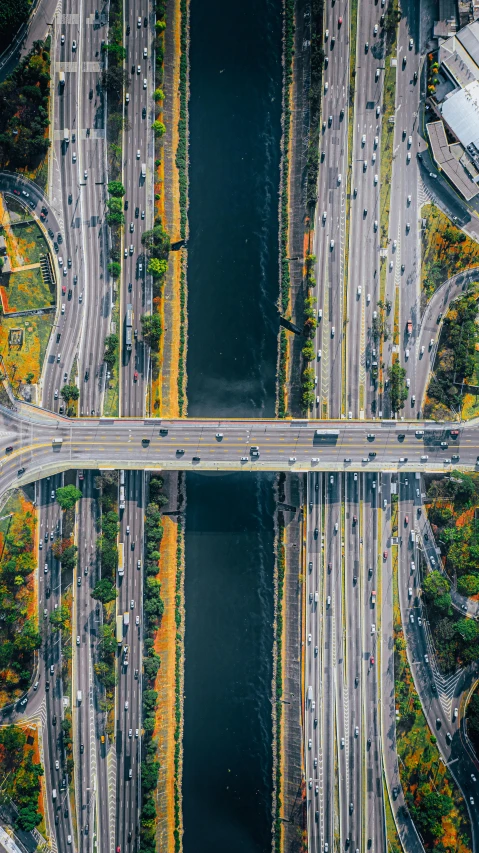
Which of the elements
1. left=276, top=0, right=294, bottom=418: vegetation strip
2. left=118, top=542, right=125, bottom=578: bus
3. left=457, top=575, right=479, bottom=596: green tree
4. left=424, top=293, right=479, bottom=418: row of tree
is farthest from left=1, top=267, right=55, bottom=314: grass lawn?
left=457, top=575, right=479, bottom=596: green tree

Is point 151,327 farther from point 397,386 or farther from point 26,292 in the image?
point 397,386

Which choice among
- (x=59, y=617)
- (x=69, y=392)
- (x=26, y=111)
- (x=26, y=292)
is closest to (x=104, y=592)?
(x=59, y=617)

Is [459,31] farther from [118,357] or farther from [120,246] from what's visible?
[118,357]

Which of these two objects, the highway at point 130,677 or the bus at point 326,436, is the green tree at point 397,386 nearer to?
the bus at point 326,436

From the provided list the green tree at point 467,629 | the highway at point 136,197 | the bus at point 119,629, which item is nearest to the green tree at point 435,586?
the green tree at point 467,629

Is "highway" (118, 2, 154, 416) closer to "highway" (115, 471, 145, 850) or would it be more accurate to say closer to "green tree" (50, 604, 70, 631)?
"highway" (115, 471, 145, 850)
